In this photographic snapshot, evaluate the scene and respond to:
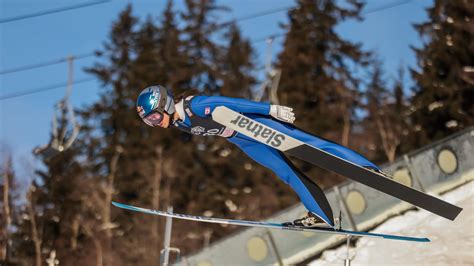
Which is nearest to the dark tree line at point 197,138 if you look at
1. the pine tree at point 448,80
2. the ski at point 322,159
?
the pine tree at point 448,80

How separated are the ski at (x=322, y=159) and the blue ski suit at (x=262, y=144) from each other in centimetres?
12

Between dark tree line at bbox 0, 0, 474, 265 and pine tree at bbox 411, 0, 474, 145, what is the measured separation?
48 mm

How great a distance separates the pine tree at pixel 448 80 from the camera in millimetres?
22688

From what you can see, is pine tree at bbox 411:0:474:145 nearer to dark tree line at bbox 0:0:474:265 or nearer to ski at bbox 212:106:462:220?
dark tree line at bbox 0:0:474:265

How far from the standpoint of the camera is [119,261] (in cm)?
2589

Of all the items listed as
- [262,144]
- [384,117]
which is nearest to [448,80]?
[384,117]

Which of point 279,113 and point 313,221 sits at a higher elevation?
point 279,113

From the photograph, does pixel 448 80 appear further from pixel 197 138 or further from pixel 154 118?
pixel 154 118

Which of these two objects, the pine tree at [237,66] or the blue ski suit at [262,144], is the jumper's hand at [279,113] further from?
the pine tree at [237,66]

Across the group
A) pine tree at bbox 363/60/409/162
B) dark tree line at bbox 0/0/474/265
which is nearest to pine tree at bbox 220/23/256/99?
dark tree line at bbox 0/0/474/265

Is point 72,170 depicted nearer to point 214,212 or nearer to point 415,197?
point 214,212

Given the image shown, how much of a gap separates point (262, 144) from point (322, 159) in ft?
2.51

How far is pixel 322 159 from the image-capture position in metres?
5.19

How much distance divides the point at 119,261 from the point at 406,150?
41.9ft
